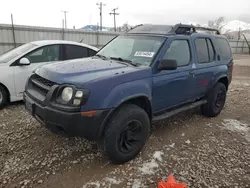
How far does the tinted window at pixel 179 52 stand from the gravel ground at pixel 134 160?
4.46 feet

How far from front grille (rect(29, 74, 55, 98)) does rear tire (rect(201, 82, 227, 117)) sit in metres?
3.39

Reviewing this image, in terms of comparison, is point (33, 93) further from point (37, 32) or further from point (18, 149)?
point (37, 32)

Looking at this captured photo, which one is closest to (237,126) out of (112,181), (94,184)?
(112,181)

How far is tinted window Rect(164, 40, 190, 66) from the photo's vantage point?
365cm

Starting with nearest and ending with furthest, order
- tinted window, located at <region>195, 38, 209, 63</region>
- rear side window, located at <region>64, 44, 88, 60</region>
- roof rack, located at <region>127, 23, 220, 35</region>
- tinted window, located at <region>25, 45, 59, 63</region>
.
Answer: roof rack, located at <region>127, 23, 220, 35</region>
tinted window, located at <region>195, 38, 209, 63</region>
tinted window, located at <region>25, 45, 59, 63</region>
rear side window, located at <region>64, 44, 88, 60</region>

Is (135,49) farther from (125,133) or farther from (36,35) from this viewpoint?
(36,35)

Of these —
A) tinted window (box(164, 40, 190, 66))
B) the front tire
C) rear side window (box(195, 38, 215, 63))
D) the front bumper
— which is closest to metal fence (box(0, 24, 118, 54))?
rear side window (box(195, 38, 215, 63))

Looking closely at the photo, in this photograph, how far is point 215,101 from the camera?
4.95 meters

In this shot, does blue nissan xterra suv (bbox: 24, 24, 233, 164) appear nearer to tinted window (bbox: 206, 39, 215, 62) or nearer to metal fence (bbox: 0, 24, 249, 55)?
tinted window (bbox: 206, 39, 215, 62)

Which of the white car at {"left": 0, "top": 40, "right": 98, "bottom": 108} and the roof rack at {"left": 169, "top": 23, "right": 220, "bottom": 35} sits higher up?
the roof rack at {"left": 169, "top": 23, "right": 220, "bottom": 35}

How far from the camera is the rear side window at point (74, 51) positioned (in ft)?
18.7

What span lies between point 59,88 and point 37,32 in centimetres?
1086

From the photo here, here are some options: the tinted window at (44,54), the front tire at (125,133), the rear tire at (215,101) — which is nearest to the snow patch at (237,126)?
the rear tire at (215,101)

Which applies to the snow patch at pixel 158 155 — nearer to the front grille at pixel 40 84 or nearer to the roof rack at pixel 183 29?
the front grille at pixel 40 84
